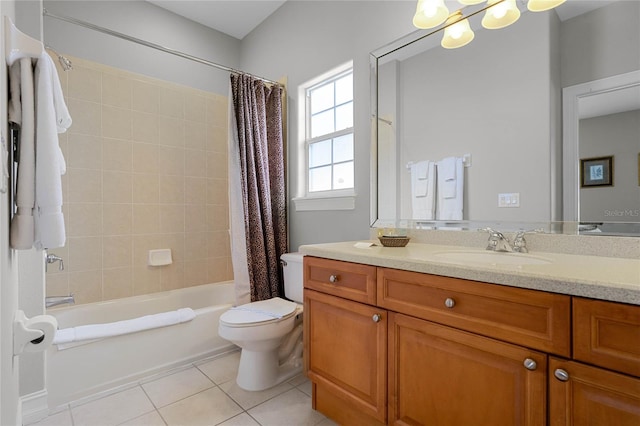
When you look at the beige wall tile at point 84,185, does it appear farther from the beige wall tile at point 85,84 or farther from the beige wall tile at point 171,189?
the beige wall tile at point 85,84

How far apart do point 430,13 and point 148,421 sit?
8.16ft

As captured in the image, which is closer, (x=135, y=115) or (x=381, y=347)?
(x=381, y=347)

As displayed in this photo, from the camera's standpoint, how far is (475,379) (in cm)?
101

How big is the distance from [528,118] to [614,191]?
0.44 metres

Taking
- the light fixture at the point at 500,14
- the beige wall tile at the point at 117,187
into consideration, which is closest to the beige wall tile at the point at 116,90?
the beige wall tile at the point at 117,187

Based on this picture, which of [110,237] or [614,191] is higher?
[614,191]

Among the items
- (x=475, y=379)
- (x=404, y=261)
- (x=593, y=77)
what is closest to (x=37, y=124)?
(x=404, y=261)

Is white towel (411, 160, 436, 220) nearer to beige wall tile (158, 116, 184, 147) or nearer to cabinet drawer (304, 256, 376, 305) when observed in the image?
cabinet drawer (304, 256, 376, 305)

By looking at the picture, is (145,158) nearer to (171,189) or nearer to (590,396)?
(171,189)

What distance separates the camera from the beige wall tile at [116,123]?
2.46 meters

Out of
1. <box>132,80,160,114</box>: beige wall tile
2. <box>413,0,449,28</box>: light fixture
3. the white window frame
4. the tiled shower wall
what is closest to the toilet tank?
the white window frame

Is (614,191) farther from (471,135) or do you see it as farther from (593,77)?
(471,135)

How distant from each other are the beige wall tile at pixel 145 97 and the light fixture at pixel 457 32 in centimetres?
229

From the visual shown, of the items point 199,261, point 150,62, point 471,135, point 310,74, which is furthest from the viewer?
point 199,261
